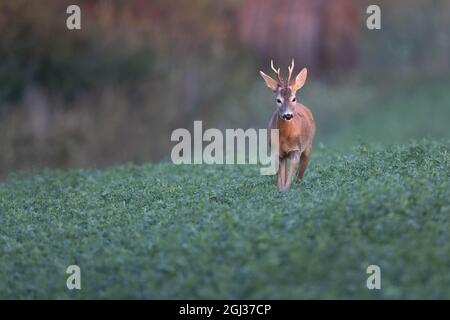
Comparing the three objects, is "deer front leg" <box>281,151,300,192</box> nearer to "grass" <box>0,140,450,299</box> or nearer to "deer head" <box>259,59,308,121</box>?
"grass" <box>0,140,450,299</box>

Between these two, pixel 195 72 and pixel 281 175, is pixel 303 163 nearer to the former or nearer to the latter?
pixel 281 175

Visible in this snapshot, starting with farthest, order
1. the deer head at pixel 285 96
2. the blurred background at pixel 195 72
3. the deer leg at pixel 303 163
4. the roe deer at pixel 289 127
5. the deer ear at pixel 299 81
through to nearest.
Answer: the blurred background at pixel 195 72 → the deer leg at pixel 303 163 → the deer ear at pixel 299 81 → the roe deer at pixel 289 127 → the deer head at pixel 285 96

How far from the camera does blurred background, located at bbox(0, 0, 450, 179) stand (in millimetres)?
21797

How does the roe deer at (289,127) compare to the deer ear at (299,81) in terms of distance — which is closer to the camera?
the roe deer at (289,127)

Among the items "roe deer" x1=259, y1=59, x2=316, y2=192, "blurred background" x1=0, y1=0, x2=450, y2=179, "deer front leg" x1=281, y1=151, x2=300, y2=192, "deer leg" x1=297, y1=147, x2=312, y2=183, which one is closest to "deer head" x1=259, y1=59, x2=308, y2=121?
"roe deer" x1=259, y1=59, x2=316, y2=192

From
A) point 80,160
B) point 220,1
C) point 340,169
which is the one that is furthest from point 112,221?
point 220,1

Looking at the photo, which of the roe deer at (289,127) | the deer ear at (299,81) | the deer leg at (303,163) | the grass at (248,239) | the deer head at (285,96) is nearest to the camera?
the grass at (248,239)

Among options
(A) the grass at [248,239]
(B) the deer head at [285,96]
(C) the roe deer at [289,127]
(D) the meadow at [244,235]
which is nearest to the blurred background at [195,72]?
(C) the roe deer at [289,127]

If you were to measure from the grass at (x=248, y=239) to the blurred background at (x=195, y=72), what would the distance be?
7.47 meters

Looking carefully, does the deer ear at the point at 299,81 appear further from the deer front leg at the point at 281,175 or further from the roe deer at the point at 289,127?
the deer front leg at the point at 281,175

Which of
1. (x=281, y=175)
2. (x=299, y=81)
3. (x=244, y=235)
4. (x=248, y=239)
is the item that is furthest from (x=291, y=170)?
(x=248, y=239)

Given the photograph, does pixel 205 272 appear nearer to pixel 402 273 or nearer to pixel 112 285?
pixel 112 285

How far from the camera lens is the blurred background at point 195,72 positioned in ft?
71.5

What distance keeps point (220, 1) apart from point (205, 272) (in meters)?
23.2
